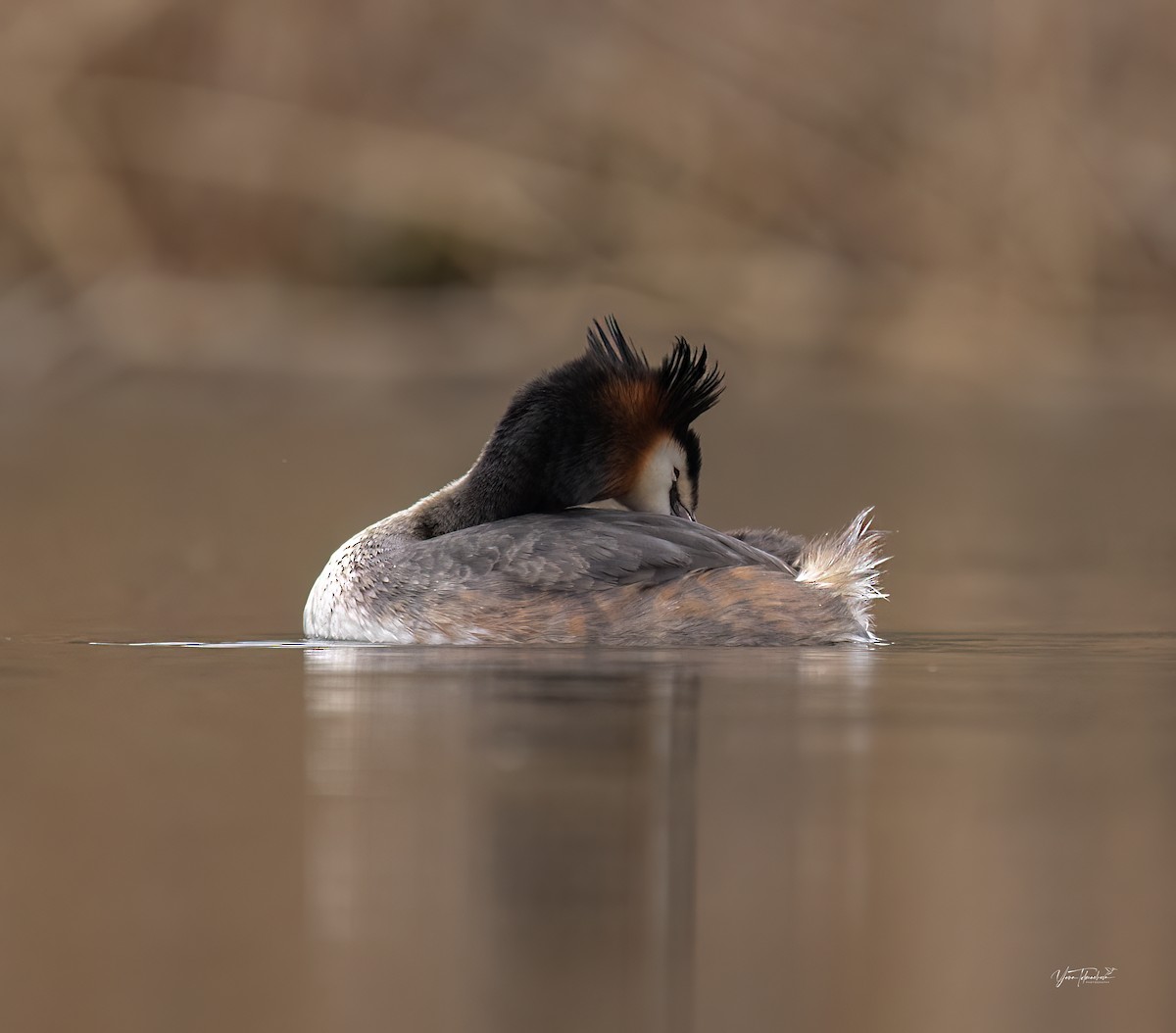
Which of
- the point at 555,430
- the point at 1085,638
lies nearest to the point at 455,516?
the point at 555,430

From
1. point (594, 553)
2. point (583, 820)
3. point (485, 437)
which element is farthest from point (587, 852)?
point (485, 437)

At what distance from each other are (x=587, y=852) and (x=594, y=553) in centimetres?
273

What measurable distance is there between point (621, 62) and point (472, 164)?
5.19ft

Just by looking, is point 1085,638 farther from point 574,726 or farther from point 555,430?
point 574,726

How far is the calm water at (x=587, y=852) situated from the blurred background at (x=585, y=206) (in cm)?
1069

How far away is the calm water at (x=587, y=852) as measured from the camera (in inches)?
126

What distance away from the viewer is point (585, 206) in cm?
1916

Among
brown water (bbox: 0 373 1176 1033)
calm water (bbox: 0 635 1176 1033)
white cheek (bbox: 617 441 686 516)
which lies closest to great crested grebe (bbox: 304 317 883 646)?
white cheek (bbox: 617 441 686 516)

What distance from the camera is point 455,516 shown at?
744 centimetres

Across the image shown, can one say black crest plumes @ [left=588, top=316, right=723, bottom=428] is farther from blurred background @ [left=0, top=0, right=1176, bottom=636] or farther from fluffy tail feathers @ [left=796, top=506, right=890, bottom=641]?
blurred background @ [left=0, top=0, right=1176, bottom=636]

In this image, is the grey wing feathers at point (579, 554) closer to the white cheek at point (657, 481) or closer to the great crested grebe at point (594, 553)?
the great crested grebe at point (594, 553)

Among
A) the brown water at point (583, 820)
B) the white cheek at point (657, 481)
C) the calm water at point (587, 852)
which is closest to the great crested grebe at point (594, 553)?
the white cheek at point (657, 481)

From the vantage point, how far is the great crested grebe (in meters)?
6.52

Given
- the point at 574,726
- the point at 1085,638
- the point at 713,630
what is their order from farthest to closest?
the point at 1085,638
the point at 713,630
the point at 574,726
